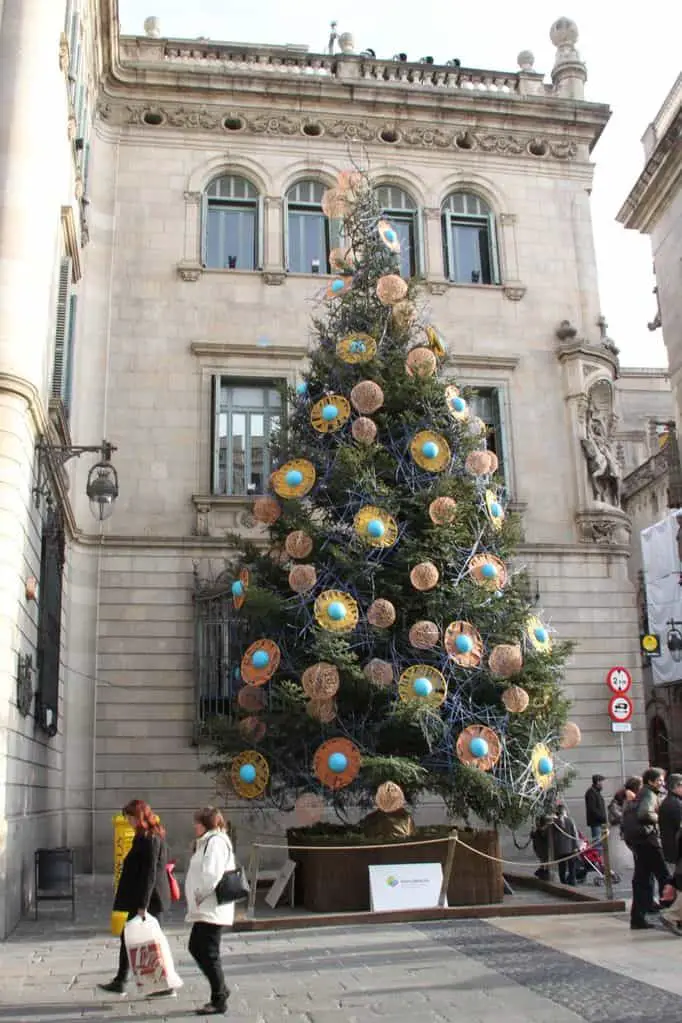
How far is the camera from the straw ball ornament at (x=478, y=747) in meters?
13.0

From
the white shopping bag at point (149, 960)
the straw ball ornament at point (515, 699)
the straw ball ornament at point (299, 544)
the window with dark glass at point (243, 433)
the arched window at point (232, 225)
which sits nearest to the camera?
the white shopping bag at point (149, 960)

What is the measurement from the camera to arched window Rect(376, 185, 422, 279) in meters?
23.2

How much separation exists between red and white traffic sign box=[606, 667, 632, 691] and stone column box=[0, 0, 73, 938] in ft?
37.4

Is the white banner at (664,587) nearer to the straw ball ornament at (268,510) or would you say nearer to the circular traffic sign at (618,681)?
the circular traffic sign at (618,681)

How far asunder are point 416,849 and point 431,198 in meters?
15.4

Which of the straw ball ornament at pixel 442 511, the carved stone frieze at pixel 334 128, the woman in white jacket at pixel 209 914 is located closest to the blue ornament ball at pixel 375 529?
the straw ball ornament at pixel 442 511

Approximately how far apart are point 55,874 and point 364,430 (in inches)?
280

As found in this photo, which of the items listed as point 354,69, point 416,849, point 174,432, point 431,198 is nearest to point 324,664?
point 416,849

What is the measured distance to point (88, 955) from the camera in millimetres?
10688

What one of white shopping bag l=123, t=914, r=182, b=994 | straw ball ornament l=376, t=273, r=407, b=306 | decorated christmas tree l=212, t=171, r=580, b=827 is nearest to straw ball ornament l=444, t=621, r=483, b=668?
decorated christmas tree l=212, t=171, r=580, b=827

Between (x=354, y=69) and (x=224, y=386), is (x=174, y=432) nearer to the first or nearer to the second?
(x=224, y=386)

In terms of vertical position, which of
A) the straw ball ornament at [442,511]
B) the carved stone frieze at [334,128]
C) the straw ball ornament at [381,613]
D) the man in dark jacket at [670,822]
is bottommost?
the man in dark jacket at [670,822]

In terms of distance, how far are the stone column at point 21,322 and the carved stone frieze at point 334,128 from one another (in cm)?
786

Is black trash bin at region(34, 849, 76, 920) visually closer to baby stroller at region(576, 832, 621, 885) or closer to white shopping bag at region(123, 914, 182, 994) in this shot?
white shopping bag at region(123, 914, 182, 994)
